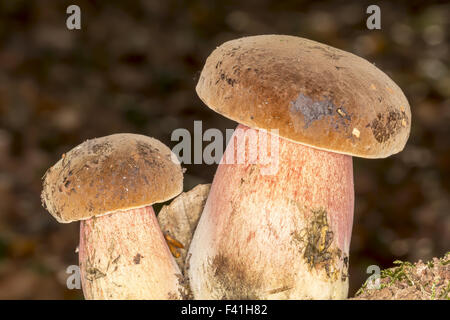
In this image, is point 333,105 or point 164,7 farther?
point 164,7

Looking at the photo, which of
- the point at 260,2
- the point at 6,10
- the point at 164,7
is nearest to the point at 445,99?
the point at 260,2

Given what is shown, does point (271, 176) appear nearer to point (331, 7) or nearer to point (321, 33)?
point (321, 33)

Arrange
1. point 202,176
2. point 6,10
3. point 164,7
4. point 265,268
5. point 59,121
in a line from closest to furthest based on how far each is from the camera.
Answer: point 265,268
point 202,176
point 59,121
point 6,10
point 164,7

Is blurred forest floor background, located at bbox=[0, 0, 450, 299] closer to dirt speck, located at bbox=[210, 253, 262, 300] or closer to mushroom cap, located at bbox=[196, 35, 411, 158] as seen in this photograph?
dirt speck, located at bbox=[210, 253, 262, 300]

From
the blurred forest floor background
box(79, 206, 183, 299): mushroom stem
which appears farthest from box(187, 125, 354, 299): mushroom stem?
the blurred forest floor background

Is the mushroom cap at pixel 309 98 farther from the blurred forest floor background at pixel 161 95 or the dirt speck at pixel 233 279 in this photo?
the blurred forest floor background at pixel 161 95

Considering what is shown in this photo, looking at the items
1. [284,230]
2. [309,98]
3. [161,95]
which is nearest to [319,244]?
[284,230]
